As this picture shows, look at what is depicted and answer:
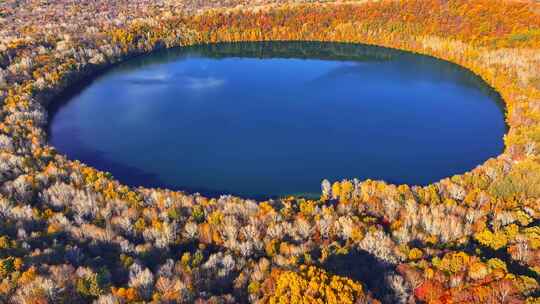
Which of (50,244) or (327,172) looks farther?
(327,172)

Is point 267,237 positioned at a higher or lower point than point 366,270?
higher

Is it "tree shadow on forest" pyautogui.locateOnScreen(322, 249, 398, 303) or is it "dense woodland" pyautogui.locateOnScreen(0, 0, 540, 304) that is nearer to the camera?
"dense woodland" pyautogui.locateOnScreen(0, 0, 540, 304)

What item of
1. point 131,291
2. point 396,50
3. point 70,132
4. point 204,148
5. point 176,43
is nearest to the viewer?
point 131,291

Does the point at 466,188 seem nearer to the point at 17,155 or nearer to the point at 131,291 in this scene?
the point at 131,291

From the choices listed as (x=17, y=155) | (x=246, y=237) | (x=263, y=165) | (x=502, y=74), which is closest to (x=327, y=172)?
(x=263, y=165)

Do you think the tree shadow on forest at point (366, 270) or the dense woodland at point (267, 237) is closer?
the dense woodland at point (267, 237)

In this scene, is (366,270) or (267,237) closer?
(366,270)

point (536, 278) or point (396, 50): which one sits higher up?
point (396, 50)

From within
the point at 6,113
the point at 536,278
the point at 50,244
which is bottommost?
the point at 50,244
